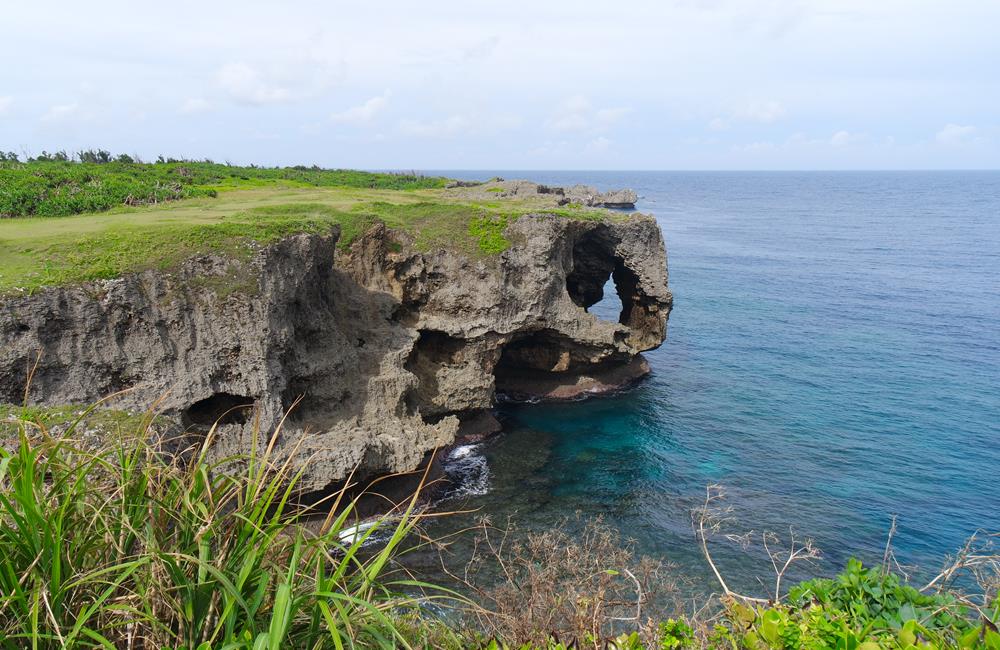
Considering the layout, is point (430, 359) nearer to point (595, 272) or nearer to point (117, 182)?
point (595, 272)

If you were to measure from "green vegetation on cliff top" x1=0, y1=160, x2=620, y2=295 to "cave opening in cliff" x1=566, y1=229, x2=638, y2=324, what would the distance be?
88.0 inches

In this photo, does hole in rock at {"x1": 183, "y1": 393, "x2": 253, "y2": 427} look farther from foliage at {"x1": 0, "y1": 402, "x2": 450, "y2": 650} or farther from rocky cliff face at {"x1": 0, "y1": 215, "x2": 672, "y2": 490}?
foliage at {"x1": 0, "y1": 402, "x2": 450, "y2": 650}

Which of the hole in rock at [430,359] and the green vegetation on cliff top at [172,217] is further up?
the green vegetation on cliff top at [172,217]

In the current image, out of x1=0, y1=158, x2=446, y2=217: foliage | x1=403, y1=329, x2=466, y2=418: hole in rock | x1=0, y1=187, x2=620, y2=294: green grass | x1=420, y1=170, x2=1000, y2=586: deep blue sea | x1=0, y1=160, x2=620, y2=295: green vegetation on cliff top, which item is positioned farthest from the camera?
x1=403, y1=329, x2=466, y2=418: hole in rock

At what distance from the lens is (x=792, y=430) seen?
112 ft

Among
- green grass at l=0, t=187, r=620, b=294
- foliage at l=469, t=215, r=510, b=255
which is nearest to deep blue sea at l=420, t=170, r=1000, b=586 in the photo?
foliage at l=469, t=215, r=510, b=255

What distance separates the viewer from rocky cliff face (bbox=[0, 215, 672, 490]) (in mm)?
22062

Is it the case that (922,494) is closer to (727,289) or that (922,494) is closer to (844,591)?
(844,591)

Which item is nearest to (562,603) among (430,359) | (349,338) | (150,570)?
(150,570)

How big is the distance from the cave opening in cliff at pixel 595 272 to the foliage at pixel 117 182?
20457 millimetres

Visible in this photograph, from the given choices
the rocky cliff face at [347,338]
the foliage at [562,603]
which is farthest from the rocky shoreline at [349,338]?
the foliage at [562,603]

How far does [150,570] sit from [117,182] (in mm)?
39047

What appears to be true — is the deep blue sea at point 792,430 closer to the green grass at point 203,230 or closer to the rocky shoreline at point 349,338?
the rocky shoreline at point 349,338

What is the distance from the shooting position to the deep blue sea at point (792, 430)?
26.2 metres
